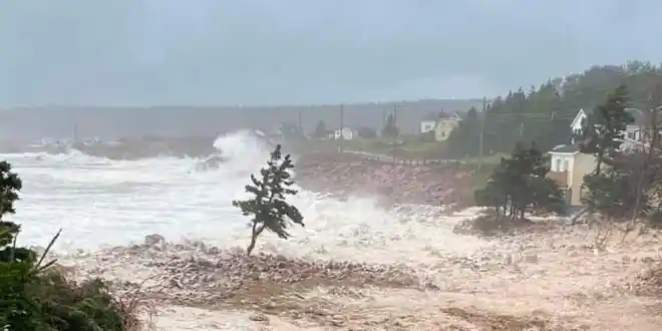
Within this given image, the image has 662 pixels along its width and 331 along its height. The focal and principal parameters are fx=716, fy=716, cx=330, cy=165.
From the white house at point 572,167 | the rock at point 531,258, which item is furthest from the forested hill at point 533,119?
the rock at point 531,258

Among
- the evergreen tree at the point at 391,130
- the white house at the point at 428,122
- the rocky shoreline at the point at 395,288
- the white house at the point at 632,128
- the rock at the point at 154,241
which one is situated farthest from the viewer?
the white house at the point at 428,122

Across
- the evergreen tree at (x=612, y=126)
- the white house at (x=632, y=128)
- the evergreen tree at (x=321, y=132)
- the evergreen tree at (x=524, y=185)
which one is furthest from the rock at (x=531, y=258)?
the evergreen tree at (x=321, y=132)

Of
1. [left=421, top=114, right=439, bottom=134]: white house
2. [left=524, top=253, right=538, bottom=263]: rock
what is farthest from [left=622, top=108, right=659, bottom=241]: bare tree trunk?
[left=421, top=114, right=439, bottom=134]: white house

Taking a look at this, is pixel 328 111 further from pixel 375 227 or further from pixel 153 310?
pixel 153 310

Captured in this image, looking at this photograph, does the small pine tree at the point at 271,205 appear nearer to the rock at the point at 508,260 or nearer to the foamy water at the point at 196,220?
the foamy water at the point at 196,220

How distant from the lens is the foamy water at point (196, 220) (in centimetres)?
1986

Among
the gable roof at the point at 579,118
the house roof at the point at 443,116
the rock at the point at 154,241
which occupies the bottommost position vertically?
the rock at the point at 154,241

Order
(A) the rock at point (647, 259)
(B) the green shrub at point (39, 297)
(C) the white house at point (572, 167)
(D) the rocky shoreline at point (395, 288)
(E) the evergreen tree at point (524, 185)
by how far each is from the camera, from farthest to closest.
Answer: (C) the white house at point (572, 167) → (E) the evergreen tree at point (524, 185) → (A) the rock at point (647, 259) → (D) the rocky shoreline at point (395, 288) → (B) the green shrub at point (39, 297)

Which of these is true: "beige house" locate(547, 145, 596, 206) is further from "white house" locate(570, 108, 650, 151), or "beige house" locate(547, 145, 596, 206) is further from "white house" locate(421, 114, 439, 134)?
"white house" locate(421, 114, 439, 134)

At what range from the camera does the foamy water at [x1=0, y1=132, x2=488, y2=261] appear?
19.9 m

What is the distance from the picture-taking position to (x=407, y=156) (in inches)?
1993

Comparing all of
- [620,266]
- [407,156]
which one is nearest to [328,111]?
[407,156]

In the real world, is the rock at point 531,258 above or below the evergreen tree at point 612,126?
below

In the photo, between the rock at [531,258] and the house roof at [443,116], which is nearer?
the rock at [531,258]
